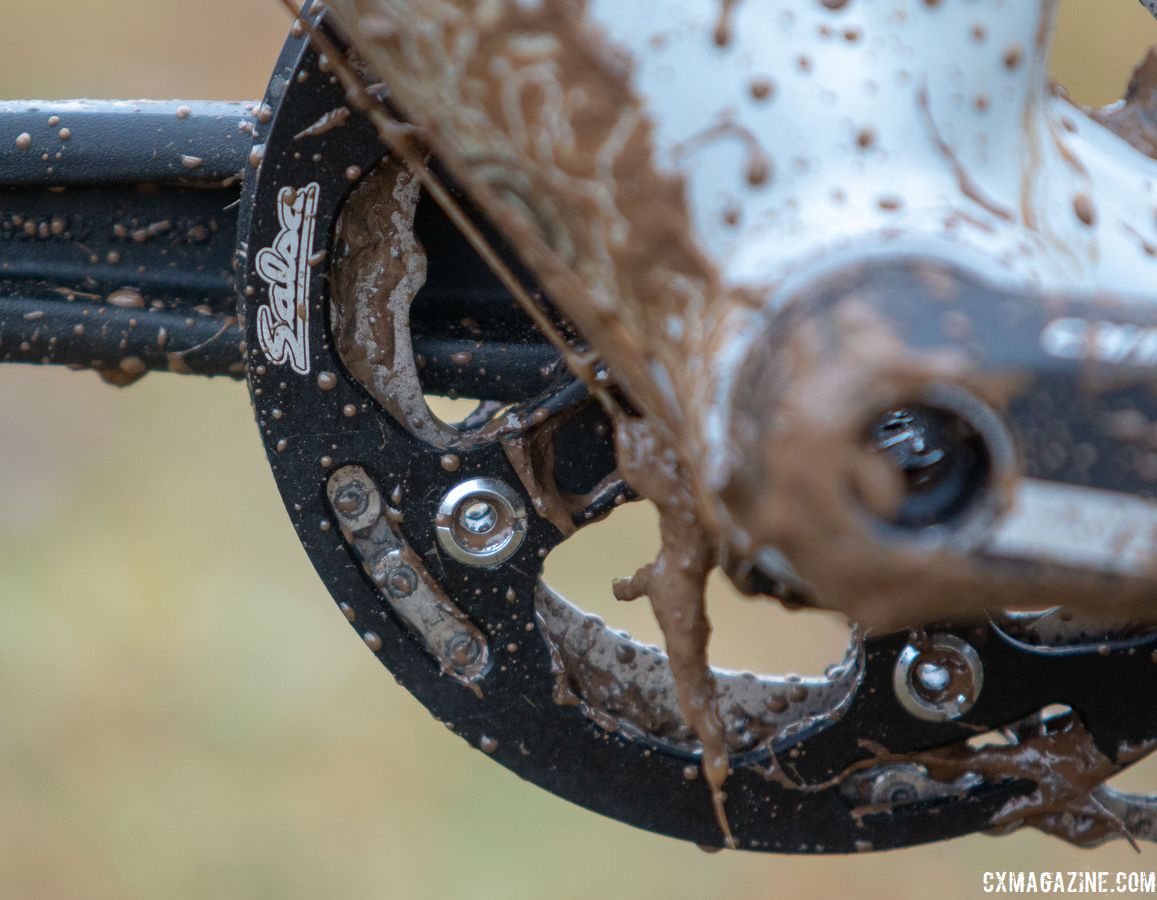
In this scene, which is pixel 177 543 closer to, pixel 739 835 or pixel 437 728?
pixel 437 728

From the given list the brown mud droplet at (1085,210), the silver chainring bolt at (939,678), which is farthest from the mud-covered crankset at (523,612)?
the brown mud droplet at (1085,210)

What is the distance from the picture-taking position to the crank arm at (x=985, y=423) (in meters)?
0.28

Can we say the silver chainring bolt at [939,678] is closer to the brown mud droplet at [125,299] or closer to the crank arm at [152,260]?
the crank arm at [152,260]

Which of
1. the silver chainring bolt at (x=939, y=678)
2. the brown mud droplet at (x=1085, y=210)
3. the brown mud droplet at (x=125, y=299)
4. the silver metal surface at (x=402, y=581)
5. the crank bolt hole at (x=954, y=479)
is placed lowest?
the silver chainring bolt at (x=939, y=678)

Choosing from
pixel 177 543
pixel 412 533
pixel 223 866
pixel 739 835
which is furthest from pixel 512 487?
pixel 177 543

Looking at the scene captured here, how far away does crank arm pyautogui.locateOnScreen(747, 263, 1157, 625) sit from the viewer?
280mm

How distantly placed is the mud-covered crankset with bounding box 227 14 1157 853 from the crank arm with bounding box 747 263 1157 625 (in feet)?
0.69

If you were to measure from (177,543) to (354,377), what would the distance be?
0.93 meters

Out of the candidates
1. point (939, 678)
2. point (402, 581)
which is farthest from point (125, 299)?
point (939, 678)

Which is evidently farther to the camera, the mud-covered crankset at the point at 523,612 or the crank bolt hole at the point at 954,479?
the mud-covered crankset at the point at 523,612

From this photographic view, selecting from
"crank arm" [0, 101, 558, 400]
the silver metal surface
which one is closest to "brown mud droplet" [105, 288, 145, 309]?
"crank arm" [0, 101, 558, 400]

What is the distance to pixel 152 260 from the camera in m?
0.55

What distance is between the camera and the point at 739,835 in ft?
1.76

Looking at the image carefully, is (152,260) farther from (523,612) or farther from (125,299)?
(523,612)
